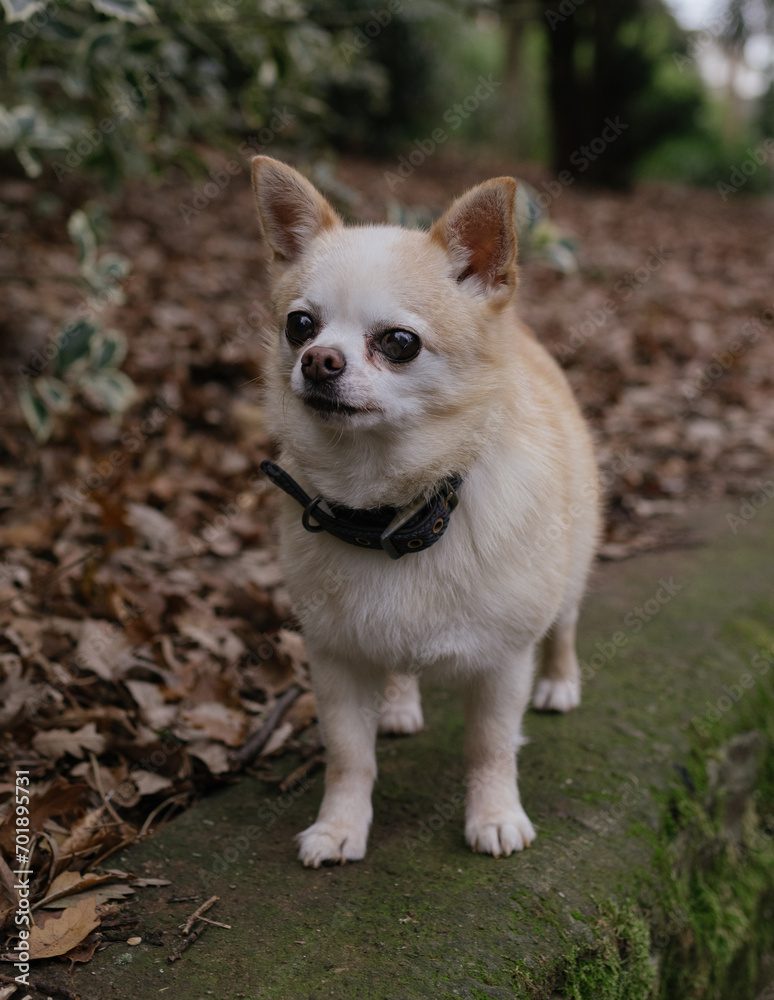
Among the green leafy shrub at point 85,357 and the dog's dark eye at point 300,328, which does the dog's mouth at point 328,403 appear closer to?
the dog's dark eye at point 300,328

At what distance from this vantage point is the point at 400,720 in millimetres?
2861

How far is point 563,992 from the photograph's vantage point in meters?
1.99

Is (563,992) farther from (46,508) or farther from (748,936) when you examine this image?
(46,508)

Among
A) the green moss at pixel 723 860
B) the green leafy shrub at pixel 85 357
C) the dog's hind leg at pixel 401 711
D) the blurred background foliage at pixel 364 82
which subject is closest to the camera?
the green moss at pixel 723 860

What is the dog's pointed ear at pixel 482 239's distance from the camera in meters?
2.12

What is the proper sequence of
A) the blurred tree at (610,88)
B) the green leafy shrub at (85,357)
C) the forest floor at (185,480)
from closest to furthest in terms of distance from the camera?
the forest floor at (185,480) < the green leafy shrub at (85,357) < the blurred tree at (610,88)

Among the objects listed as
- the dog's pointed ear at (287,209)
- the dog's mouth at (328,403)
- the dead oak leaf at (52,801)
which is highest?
the dog's pointed ear at (287,209)

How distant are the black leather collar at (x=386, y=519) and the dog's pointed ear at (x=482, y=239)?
1.61 feet

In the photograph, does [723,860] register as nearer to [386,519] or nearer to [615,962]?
[615,962]

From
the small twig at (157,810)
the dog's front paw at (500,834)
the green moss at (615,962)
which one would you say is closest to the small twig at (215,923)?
the small twig at (157,810)

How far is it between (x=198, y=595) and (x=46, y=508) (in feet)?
3.12

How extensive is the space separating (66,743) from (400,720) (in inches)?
39.1

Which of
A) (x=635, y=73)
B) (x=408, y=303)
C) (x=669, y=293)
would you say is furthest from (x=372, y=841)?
(x=635, y=73)

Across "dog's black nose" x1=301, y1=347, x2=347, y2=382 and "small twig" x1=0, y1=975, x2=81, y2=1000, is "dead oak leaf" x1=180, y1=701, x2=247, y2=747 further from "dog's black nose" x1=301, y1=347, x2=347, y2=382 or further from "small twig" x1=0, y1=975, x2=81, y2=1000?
"dog's black nose" x1=301, y1=347, x2=347, y2=382
